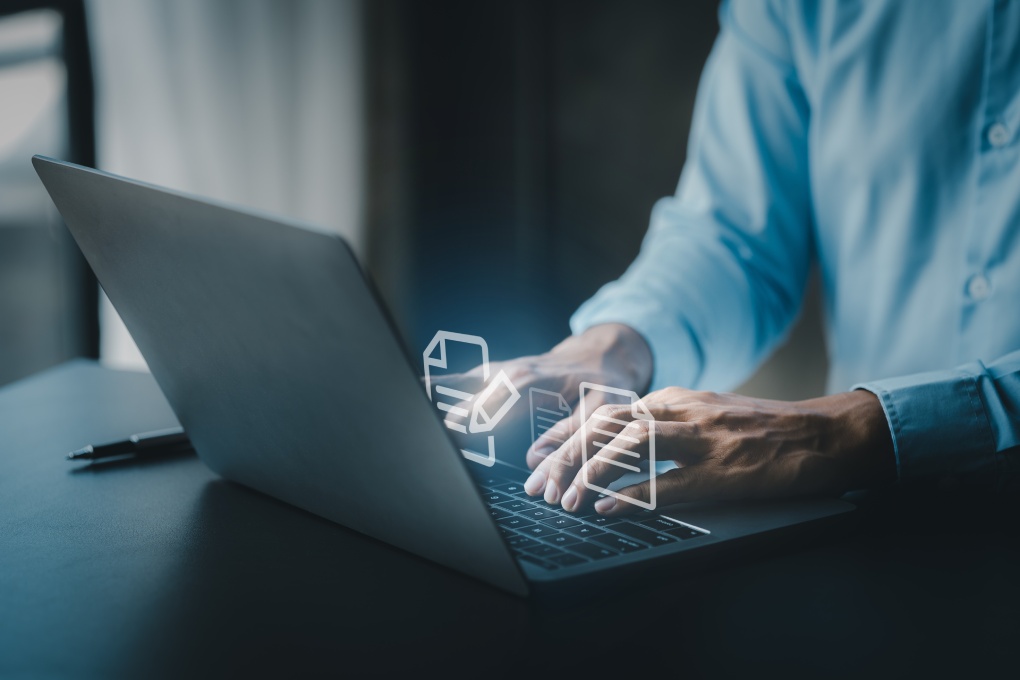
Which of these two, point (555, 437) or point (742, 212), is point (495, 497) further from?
point (742, 212)

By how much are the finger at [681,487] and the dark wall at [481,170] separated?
2184mm

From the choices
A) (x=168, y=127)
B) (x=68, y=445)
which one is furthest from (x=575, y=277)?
(x=68, y=445)

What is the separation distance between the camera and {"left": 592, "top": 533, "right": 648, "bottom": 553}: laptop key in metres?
0.52

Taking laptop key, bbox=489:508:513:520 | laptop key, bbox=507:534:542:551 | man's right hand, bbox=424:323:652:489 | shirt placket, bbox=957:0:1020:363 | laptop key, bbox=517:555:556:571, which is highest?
shirt placket, bbox=957:0:1020:363

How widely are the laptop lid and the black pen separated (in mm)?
160

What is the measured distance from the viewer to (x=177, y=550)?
0.59 metres

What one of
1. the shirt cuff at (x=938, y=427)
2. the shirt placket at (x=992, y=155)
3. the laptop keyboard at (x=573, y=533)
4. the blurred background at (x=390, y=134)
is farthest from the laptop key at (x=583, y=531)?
the blurred background at (x=390, y=134)

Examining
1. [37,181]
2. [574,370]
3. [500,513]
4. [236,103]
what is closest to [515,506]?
[500,513]

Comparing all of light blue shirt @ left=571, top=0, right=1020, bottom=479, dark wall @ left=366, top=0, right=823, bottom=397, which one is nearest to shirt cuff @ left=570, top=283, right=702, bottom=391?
light blue shirt @ left=571, top=0, right=1020, bottom=479

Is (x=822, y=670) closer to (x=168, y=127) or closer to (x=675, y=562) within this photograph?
(x=675, y=562)

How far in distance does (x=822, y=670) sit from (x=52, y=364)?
2.91 m

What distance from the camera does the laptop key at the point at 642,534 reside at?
0.54 m

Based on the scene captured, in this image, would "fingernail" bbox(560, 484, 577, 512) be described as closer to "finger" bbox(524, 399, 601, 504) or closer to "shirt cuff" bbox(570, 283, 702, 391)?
"finger" bbox(524, 399, 601, 504)

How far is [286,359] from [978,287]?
838 millimetres
